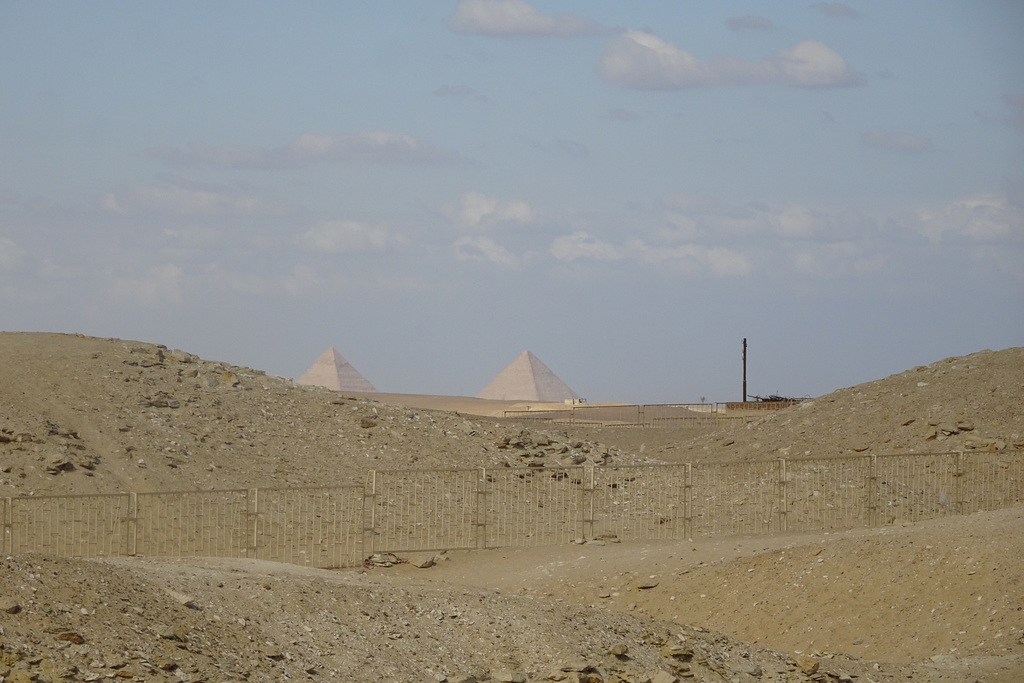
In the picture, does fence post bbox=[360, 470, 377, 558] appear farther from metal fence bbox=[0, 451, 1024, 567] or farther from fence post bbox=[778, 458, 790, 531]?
A: fence post bbox=[778, 458, 790, 531]

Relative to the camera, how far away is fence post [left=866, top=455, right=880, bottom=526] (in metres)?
21.0

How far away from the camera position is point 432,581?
53.0ft

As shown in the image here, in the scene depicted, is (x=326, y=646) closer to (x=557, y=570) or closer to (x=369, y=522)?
(x=557, y=570)

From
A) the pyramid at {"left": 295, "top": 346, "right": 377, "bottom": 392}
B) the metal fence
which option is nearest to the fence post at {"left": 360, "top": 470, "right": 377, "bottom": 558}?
the metal fence

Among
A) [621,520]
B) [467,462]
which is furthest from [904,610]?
[467,462]

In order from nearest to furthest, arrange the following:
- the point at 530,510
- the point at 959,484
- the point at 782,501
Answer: the point at 782,501 < the point at 959,484 < the point at 530,510

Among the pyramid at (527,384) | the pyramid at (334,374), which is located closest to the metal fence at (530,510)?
the pyramid at (527,384)

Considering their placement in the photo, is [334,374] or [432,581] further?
[334,374]

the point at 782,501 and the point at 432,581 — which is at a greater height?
the point at 782,501

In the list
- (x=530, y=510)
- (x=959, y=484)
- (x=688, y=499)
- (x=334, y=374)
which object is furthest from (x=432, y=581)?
(x=334, y=374)

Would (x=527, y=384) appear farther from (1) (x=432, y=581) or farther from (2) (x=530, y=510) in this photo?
(1) (x=432, y=581)

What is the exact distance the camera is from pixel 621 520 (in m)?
21.5

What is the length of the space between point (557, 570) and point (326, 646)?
7.01 m

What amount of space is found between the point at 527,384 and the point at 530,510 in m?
102
